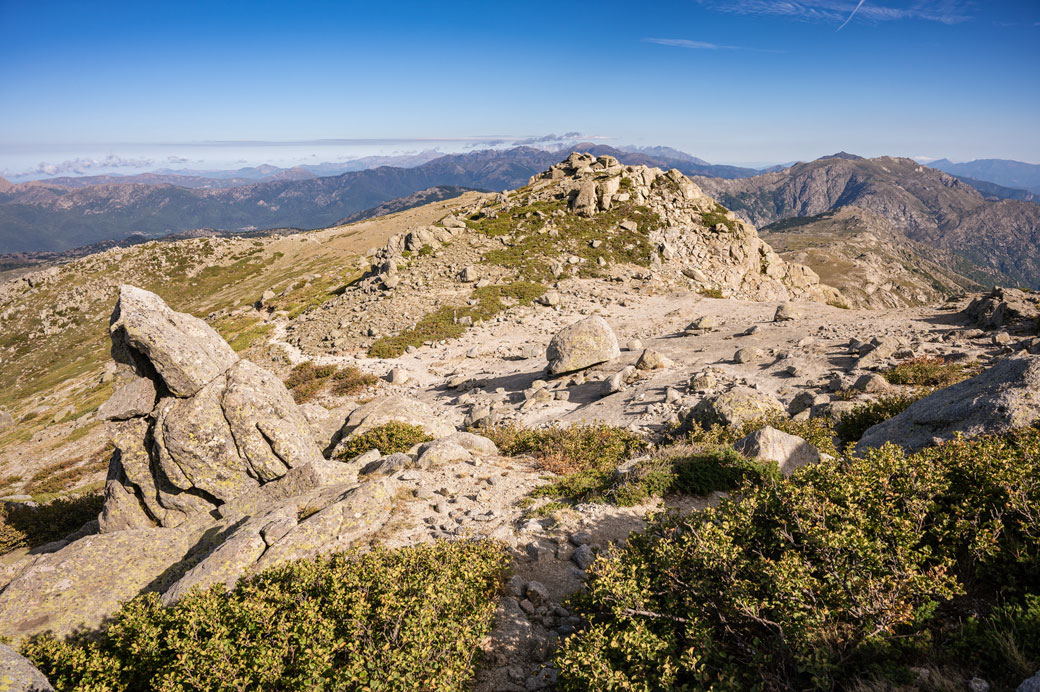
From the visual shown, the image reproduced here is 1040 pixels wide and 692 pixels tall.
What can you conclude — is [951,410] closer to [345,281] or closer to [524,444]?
[524,444]

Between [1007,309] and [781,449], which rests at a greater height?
[1007,309]

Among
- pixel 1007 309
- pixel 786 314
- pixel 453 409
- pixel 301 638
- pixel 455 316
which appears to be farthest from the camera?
pixel 455 316

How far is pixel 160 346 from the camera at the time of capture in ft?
41.3

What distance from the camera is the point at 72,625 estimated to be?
8062 mm

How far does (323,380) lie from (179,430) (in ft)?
59.4

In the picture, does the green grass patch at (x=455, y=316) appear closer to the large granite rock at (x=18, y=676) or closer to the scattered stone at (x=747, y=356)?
the scattered stone at (x=747, y=356)

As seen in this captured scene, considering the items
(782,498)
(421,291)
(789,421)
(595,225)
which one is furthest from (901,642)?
(595,225)

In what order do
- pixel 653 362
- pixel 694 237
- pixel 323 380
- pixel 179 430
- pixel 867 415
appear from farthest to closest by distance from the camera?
pixel 694 237 < pixel 323 380 < pixel 653 362 < pixel 867 415 < pixel 179 430

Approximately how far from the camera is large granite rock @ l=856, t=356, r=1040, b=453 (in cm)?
1003

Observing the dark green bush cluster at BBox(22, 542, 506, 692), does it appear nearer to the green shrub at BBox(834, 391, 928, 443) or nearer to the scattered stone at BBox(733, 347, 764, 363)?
the green shrub at BBox(834, 391, 928, 443)

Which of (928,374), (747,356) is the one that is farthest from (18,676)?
(747,356)

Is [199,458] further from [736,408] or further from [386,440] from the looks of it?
[736,408]

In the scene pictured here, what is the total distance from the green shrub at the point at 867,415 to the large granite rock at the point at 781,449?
115 inches

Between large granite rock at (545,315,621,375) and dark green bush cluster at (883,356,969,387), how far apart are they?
41.7ft
